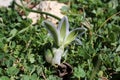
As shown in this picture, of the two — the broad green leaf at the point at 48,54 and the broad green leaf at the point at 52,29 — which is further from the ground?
the broad green leaf at the point at 52,29

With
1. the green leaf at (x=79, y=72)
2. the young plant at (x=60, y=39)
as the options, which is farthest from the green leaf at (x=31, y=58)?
the green leaf at (x=79, y=72)

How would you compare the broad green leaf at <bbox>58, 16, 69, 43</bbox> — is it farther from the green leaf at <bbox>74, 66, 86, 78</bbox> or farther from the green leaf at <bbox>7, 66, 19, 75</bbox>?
the green leaf at <bbox>7, 66, 19, 75</bbox>

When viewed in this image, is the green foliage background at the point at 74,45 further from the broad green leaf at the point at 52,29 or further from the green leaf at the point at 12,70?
the broad green leaf at the point at 52,29

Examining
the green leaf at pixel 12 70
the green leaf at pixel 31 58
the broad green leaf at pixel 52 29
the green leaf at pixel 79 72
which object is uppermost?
the broad green leaf at pixel 52 29

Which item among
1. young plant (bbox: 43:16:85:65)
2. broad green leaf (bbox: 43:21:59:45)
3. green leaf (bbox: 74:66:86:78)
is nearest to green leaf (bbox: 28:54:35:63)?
young plant (bbox: 43:16:85:65)

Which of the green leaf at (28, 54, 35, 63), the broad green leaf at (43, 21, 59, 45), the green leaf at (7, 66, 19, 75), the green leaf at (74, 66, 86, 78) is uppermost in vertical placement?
the broad green leaf at (43, 21, 59, 45)

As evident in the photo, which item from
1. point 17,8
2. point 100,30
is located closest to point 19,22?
point 17,8

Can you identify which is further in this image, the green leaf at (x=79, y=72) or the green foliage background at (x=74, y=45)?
the green foliage background at (x=74, y=45)

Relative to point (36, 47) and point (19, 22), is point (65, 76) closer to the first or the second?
point (36, 47)

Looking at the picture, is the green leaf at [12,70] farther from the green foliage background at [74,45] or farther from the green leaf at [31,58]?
the green leaf at [31,58]
